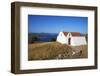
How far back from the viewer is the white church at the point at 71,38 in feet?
6.24

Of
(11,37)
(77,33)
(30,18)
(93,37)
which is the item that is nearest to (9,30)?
(11,37)

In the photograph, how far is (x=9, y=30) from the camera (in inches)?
69.5

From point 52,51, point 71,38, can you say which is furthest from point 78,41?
point 52,51

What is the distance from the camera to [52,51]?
1877 millimetres

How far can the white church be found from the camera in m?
1.90

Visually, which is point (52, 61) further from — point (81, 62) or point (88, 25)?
point (88, 25)

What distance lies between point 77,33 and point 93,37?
6.2 inches

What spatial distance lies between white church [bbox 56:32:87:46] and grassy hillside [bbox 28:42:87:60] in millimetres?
33

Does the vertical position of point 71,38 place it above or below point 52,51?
above

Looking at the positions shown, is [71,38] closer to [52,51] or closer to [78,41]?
[78,41]

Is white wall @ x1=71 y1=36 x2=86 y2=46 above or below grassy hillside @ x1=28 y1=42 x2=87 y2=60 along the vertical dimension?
above

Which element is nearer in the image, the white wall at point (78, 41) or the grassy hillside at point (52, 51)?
the grassy hillside at point (52, 51)

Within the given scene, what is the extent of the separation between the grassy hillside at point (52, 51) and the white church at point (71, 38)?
33 mm

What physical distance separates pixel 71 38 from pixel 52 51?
0.65 feet
